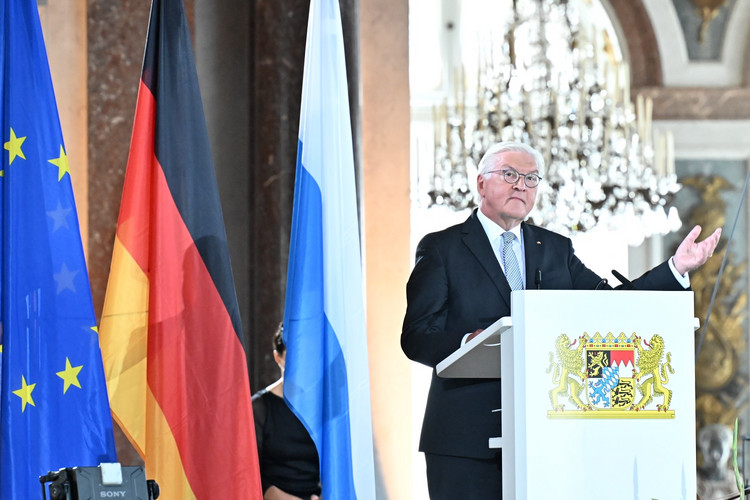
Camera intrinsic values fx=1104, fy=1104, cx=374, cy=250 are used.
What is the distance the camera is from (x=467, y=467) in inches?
124

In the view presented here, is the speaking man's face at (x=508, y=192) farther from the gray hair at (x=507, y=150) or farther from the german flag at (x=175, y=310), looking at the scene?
the german flag at (x=175, y=310)

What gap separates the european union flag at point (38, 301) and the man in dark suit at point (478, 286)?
93 centimetres

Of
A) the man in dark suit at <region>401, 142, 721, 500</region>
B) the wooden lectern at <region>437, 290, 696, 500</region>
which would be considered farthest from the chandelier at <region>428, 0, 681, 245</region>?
the wooden lectern at <region>437, 290, 696, 500</region>

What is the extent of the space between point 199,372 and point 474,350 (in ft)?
2.75

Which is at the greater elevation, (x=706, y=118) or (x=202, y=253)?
(x=706, y=118)

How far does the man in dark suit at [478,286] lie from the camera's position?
10.2 feet

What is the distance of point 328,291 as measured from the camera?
11.2ft

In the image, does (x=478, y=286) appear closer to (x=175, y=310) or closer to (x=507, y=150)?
(x=507, y=150)

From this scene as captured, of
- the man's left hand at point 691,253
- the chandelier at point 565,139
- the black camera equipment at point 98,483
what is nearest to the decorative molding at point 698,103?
the chandelier at point 565,139

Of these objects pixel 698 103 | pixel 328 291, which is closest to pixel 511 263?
pixel 328 291

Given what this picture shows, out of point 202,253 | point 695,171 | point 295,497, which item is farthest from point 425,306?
point 695,171

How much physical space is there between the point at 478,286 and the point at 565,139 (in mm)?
4693

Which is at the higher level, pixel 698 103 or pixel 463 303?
pixel 698 103

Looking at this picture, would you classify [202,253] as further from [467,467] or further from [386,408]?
[386,408]
